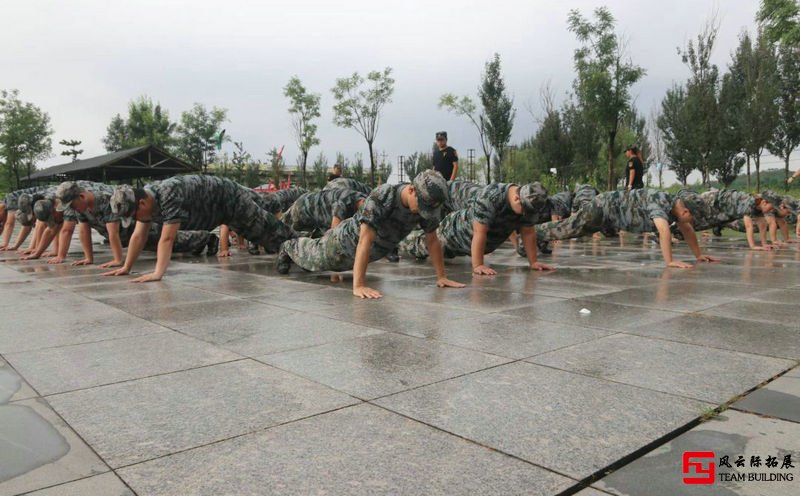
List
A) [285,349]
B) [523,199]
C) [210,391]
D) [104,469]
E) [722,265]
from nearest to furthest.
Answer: [104,469] < [210,391] < [285,349] < [523,199] < [722,265]

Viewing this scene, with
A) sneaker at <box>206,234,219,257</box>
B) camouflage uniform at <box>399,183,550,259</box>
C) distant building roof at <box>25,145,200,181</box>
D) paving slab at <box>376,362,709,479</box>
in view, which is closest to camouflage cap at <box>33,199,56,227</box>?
sneaker at <box>206,234,219,257</box>

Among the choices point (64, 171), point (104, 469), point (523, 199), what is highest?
point (64, 171)

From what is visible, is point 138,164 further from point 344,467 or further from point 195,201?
point 344,467

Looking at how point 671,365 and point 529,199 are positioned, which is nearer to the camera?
point 671,365

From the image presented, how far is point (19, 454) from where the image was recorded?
232 cm

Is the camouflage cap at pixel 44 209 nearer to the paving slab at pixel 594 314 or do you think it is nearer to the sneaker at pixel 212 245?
the sneaker at pixel 212 245

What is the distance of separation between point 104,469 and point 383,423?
110 cm

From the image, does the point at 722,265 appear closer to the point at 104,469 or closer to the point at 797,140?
the point at 104,469

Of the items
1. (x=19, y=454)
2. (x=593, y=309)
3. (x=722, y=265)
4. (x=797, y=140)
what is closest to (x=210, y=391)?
(x=19, y=454)

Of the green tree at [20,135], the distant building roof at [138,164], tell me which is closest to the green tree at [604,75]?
the distant building roof at [138,164]

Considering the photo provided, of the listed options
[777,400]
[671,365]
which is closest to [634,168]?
[671,365]

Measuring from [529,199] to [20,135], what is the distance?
2139 inches

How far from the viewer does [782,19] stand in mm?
23844

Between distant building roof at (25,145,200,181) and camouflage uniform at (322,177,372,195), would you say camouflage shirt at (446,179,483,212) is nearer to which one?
camouflage uniform at (322,177,372,195)
